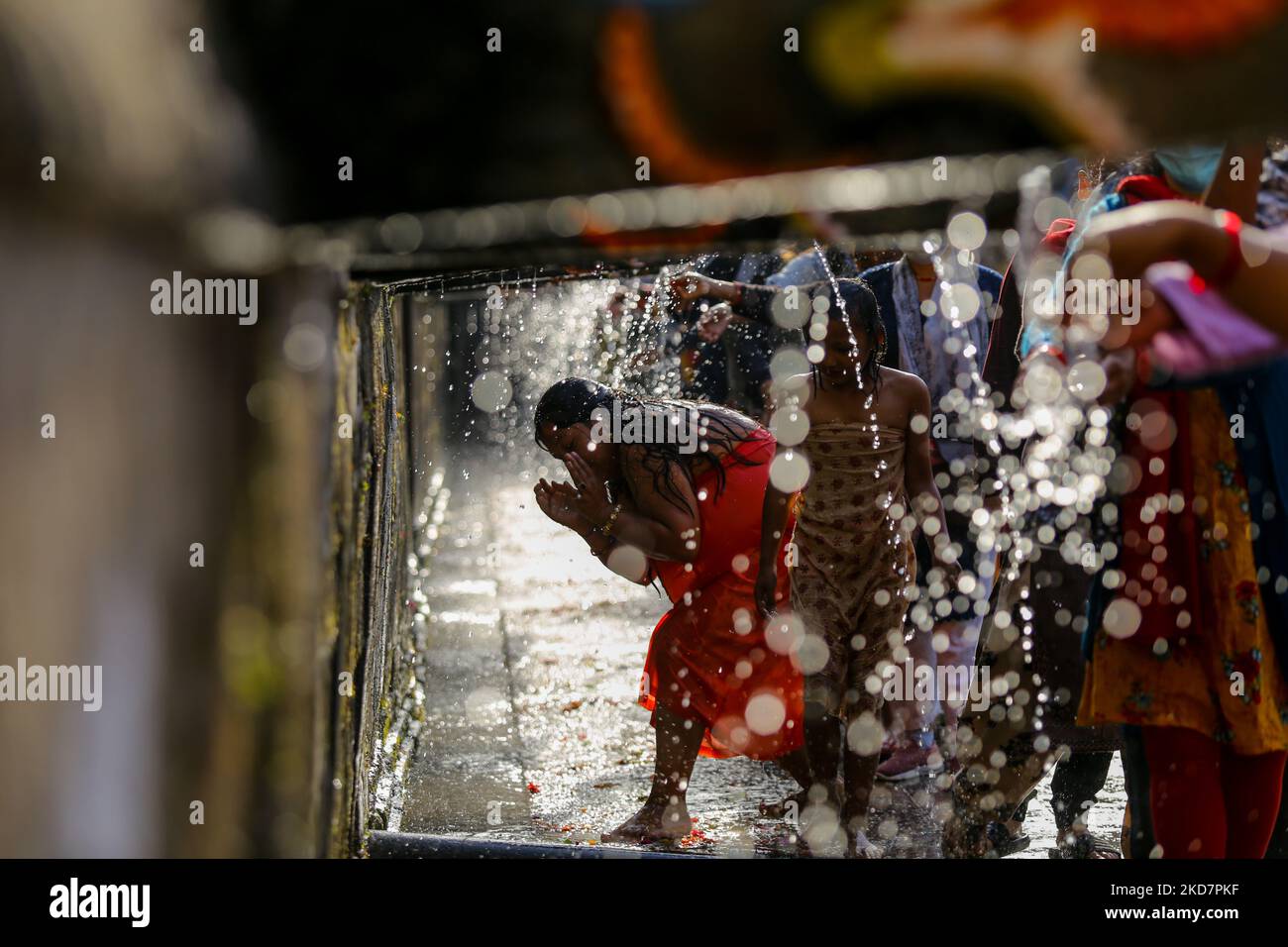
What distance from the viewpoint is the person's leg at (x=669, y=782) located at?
349 centimetres

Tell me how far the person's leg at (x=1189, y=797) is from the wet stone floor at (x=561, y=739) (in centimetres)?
83

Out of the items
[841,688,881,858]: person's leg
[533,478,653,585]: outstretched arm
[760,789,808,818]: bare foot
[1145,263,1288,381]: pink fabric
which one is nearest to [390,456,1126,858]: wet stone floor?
[760,789,808,818]: bare foot

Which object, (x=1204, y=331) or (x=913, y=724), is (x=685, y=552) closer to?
(x=913, y=724)

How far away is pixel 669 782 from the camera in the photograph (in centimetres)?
354

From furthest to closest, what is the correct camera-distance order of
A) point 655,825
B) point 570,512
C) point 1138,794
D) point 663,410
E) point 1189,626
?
point 663,410 < point 655,825 < point 570,512 < point 1138,794 < point 1189,626

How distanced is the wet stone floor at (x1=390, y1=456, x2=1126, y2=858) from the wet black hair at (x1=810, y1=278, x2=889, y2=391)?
125 centimetres

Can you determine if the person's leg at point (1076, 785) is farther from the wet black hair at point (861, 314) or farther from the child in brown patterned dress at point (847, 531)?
the wet black hair at point (861, 314)

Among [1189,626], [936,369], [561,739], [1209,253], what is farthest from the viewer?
[561,739]

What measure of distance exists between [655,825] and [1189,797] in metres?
1.49

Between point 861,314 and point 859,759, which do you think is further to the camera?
point 859,759

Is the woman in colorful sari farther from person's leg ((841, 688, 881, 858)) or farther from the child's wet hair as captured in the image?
person's leg ((841, 688, 881, 858))

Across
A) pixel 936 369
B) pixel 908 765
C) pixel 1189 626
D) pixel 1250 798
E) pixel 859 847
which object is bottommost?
pixel 859 847

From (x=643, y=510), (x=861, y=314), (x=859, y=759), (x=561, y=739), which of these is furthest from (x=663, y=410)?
(x=561, y=739)
